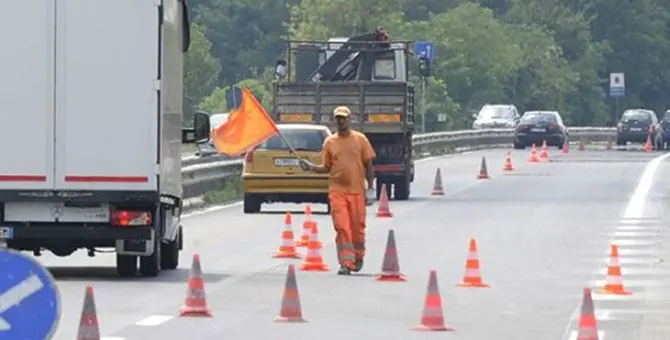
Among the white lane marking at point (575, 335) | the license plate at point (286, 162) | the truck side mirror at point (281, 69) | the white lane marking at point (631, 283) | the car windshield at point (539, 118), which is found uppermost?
the truck side mirror at point (281, 69)

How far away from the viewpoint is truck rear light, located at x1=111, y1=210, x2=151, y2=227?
19141 mm

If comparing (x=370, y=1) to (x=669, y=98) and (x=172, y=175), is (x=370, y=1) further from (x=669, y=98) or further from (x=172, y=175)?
(x=172, y=175)

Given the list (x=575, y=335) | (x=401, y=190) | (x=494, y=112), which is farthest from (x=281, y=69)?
(x=494, y=112)

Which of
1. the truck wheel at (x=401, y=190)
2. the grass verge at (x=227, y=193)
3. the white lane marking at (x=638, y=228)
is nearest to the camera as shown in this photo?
the white lane marking at (x=638, y=228)

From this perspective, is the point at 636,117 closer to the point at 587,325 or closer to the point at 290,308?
the point at 290,308

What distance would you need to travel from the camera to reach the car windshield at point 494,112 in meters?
84.4

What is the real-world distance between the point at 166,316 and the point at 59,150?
3.45 metres

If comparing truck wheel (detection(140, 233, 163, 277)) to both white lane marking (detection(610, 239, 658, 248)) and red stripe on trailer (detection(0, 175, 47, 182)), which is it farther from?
white lane marking (detection(610, 239, 658, 248))

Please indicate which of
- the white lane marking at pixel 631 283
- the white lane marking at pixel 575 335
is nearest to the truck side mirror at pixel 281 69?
the white lane marking at pixel 631 283

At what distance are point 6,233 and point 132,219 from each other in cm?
110

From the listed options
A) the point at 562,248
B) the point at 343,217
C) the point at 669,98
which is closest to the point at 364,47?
the point at 562,248

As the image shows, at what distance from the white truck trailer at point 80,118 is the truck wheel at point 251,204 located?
43.2ft

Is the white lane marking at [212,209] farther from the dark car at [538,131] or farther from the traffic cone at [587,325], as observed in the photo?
the dark car at [538,131]

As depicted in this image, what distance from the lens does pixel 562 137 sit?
233 feet
